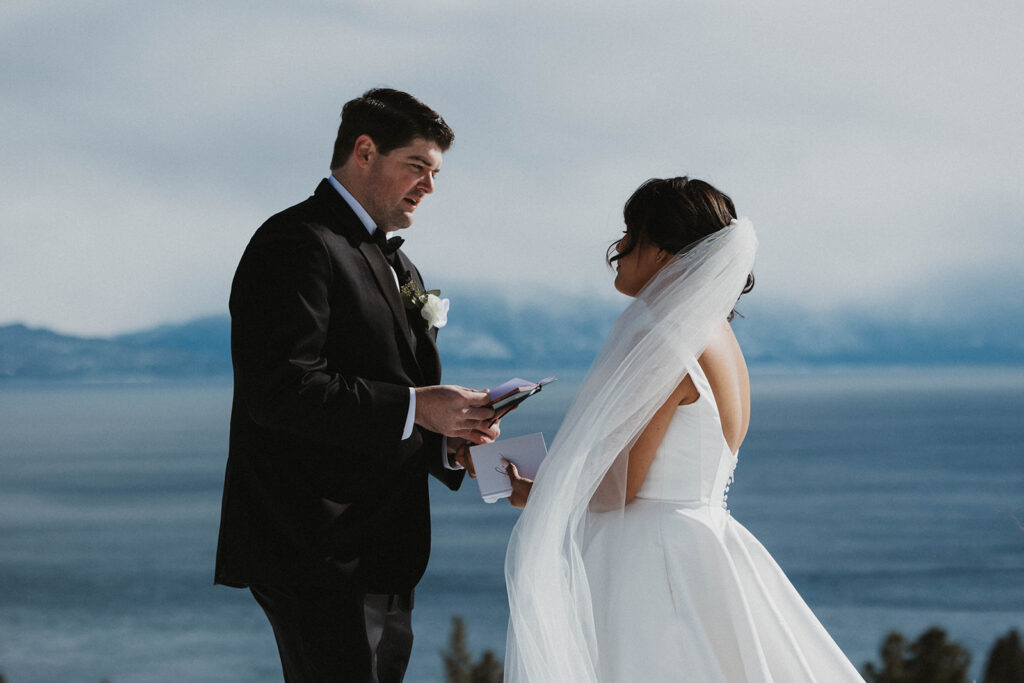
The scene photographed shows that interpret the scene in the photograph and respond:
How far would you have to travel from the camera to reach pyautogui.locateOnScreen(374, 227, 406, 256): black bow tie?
2812 millimetres

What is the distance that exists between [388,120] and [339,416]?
81 centimetres

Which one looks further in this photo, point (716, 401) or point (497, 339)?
point (497, 339)

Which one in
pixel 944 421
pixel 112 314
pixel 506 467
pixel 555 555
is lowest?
pixel 555 555

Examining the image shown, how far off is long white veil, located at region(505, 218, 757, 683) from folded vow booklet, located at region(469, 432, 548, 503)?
14 cm

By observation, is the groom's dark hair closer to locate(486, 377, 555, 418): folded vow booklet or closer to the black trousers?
locate(486, 377, 555, 418): folded vow booklet

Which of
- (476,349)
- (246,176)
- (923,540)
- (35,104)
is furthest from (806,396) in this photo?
(35,104)

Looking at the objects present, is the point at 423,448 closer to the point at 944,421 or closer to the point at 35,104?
the point at 35,104

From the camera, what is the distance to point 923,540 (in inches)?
2938

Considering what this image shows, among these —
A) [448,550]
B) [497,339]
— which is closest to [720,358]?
[448,550]

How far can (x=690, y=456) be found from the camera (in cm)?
283

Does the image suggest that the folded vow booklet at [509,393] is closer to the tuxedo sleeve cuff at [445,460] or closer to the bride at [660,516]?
the bride at [660,516]

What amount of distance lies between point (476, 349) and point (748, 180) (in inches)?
1785

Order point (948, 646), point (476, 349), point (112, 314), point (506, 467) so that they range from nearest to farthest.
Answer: point (506, 467) → point (948, 646) → point (112, 314) → point (476, 349)

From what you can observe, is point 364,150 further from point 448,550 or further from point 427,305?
point 448,550
